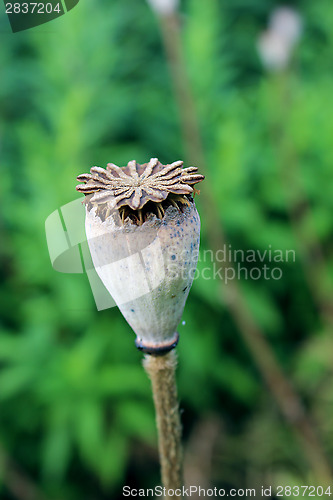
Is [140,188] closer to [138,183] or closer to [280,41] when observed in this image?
[138,183]

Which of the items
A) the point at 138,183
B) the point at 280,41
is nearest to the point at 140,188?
the point at 138,183

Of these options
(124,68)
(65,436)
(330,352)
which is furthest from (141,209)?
(124,68)

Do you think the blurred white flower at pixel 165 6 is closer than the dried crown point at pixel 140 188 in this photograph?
No

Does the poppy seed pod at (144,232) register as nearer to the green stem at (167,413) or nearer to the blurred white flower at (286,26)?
the green stem at (167,413)

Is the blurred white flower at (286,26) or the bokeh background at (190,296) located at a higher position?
the blurred white flower at (286,26)

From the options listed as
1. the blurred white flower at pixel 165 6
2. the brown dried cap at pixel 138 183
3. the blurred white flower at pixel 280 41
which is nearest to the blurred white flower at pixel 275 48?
the blurred white flower at pixel 280 41

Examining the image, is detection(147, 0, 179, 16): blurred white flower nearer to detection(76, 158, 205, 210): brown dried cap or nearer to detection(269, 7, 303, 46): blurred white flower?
detection(269, 7, 303, 46): blurred white flower

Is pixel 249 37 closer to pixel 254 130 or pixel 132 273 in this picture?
pixel 254 130
